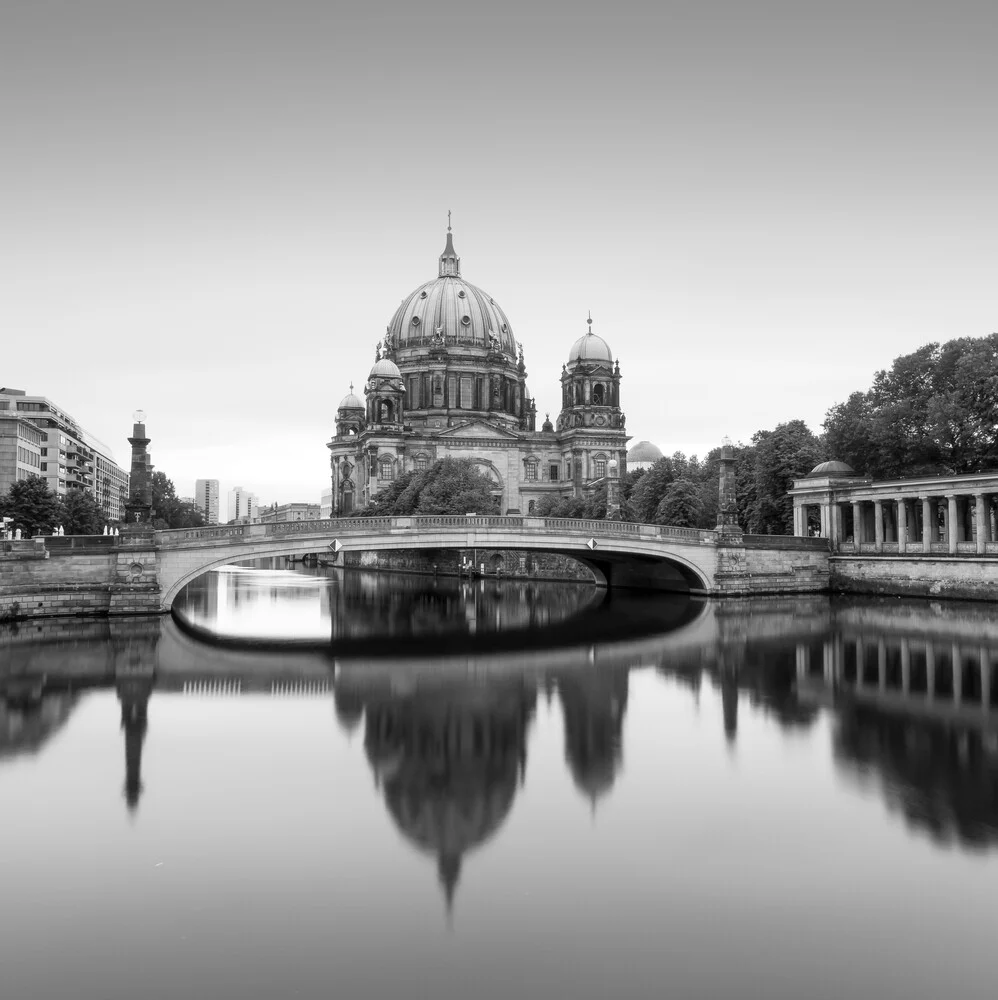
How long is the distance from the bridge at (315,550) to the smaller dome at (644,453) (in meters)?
81.0

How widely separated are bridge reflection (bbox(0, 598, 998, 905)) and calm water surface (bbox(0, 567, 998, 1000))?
0.10m

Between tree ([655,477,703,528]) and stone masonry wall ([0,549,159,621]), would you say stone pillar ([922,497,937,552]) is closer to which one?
tree ([655,477,703,528])

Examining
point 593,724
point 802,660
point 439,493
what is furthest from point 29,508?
point 593,724

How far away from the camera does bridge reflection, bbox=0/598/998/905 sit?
539 inches

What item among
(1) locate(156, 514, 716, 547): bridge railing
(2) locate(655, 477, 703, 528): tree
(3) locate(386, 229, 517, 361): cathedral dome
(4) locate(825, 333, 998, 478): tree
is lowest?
(1) locate(156, 514, 716, 547): bridge railing

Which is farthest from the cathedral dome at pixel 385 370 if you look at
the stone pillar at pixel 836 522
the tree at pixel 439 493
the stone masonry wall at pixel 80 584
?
the stone masonry wall at pixel 80 584

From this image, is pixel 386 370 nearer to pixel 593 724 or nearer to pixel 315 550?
pixel 315 550

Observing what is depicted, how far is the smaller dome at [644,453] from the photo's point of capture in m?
128

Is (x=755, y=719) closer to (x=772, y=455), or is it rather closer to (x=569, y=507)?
(x=772, y=455)

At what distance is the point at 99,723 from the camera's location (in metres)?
18.8

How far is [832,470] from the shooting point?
164 feet

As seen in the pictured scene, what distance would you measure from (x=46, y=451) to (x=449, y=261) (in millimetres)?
52733

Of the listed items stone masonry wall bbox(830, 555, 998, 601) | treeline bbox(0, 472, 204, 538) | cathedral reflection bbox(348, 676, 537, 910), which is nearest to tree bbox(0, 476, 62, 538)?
treeline bbox(0, 472, 204, 538)

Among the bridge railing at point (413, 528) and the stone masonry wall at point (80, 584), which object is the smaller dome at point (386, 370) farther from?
the stone masonry wall at point (80, 584)
